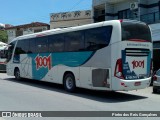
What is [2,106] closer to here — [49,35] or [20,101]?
[20,101]

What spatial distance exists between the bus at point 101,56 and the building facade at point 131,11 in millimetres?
10934

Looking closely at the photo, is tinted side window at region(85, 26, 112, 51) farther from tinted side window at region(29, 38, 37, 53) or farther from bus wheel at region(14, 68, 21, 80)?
bus wheel at region(14, 68, 21, 80)

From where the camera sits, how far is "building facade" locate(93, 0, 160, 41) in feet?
83.2

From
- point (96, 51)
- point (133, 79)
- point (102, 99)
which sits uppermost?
point (96, 51)

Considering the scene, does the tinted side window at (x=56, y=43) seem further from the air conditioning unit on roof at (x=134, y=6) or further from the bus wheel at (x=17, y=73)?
the air conditioning unit on roof at (x=134, y=6)

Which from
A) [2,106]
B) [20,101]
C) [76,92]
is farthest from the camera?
[76,92]

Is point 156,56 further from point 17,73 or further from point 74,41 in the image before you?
point 74,41

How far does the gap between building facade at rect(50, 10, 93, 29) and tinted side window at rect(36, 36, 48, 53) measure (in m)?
16.7

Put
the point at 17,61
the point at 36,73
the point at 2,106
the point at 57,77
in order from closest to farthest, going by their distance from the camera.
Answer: the point at 2,106 → the point at 57,77 → the point at 36,73 → the point at 17,61

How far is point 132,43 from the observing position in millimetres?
12695

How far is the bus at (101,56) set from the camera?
12430 millimetres

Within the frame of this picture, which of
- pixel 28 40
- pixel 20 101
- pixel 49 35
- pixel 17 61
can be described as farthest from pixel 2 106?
pixel 17 61

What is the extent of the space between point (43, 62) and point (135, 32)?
649 centimetres

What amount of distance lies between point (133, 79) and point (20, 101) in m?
4.77
